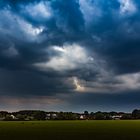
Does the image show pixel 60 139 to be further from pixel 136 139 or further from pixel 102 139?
pixel 136 139

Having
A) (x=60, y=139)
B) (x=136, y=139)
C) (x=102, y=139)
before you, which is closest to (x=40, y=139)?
(x=60, y=139)

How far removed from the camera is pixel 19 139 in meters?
42.6

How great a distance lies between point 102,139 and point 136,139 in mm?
4317

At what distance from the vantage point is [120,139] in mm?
42438

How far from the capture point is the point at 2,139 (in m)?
41.9

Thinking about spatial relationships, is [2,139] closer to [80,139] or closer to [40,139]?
[40,139]

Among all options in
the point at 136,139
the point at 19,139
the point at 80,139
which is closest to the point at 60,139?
the point at 80,139

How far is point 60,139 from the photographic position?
4278cm

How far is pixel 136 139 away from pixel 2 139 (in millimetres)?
16877

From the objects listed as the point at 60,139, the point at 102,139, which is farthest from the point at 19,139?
the point at 102,139

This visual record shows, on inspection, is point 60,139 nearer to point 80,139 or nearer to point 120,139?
point 80,139

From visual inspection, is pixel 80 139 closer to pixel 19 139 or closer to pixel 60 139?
pixel 60 139

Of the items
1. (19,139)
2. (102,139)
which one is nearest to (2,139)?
(19,139)

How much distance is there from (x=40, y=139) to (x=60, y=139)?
261 centimetres
